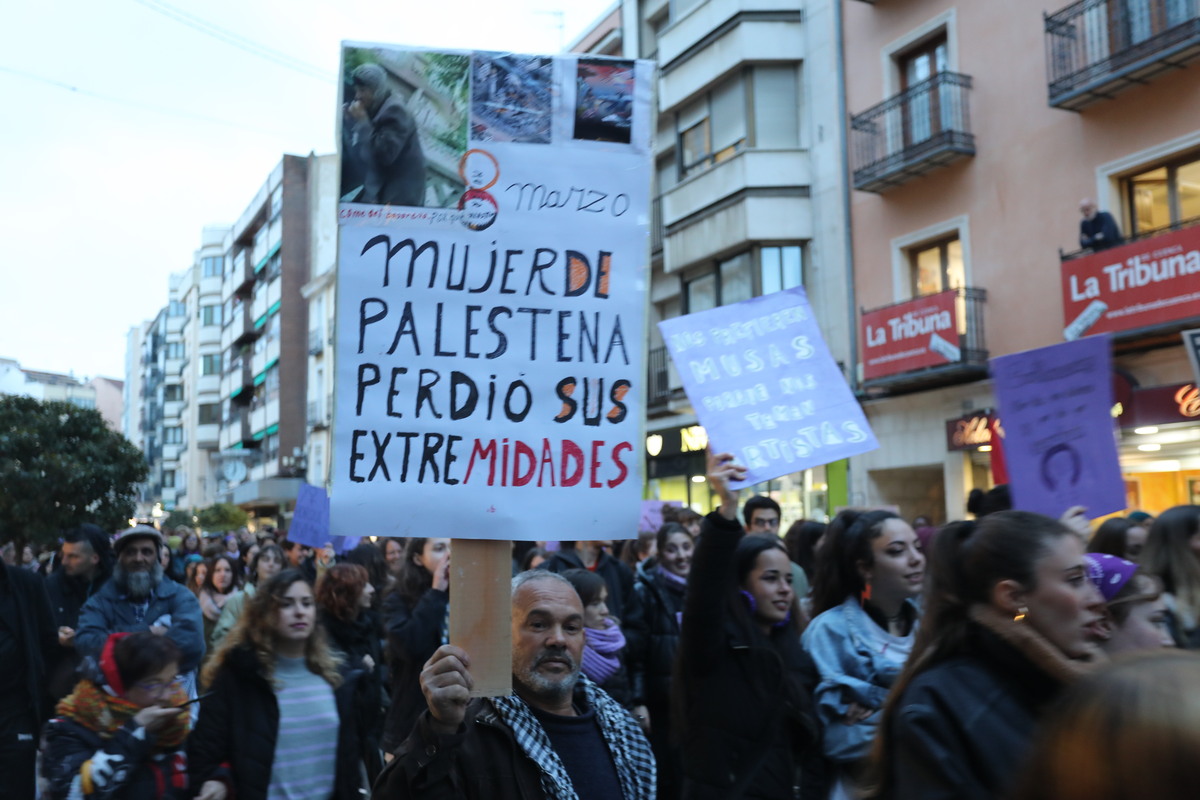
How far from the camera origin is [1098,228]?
14.1 m

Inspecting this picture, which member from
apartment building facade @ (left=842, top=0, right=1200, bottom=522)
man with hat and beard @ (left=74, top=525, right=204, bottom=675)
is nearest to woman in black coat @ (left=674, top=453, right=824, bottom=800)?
man with hat and beard @ (left=74, top=525, right=204, bottom=675)

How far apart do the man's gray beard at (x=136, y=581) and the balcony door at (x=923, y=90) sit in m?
13.7

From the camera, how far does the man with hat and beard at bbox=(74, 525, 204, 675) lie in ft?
21.4

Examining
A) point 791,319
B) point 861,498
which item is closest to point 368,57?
point 791,319

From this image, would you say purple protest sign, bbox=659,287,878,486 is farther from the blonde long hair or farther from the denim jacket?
the blonde long hair

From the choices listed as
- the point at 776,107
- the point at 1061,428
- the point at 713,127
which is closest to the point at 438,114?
the point at 1061,428

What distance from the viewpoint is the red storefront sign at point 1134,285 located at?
42.5ft

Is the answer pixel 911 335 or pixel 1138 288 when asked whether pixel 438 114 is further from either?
pixel 911 335

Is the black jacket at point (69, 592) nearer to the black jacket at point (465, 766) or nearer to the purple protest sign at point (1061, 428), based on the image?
the black jacket at point (465, 766)

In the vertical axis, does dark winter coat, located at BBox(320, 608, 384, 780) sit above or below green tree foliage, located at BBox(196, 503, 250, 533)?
below

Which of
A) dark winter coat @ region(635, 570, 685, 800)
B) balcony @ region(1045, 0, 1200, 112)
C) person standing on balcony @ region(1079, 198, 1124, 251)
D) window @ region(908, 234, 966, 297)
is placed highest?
balcony @ region(1045, 0, 1200, 112)

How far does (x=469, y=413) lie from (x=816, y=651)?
1753 millimetres

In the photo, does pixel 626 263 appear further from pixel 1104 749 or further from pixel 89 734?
pixel 89 734

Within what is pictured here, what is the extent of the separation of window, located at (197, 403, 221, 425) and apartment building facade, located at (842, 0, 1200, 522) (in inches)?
2383
